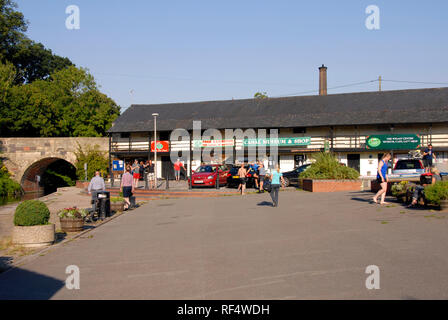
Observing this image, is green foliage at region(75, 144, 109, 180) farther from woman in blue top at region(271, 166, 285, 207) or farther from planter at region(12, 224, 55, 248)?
planter at region(12, 224, 55, 248)

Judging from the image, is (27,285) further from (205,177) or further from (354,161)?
(354,161)

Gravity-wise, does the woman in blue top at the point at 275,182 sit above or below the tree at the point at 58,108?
below

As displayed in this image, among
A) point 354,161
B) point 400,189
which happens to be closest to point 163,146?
point 354,161

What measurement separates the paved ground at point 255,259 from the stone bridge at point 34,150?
1280 inches

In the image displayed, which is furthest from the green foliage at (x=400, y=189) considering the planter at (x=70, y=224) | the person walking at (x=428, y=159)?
the planter at (x=70, y=224)

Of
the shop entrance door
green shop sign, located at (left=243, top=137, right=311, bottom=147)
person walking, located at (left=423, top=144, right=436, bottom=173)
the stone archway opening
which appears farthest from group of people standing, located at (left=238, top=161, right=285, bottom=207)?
the stone archway opening

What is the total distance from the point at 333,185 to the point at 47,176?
40847 mm

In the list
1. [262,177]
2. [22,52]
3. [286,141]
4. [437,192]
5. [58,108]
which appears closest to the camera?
[437,192]

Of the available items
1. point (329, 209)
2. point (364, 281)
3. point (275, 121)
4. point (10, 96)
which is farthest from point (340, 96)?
point (364, 281)

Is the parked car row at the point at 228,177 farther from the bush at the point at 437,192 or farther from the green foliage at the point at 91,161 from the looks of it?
the green foliage at the point at 91,161

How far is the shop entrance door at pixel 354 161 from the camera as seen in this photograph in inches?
1619

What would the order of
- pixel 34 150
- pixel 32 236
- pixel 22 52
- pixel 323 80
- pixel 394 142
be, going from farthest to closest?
pixel 22 52 → pixel 323 80 → pixel 34 150 → pixel 394 142 → pixel 32 236

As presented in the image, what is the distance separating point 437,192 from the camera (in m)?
13.8

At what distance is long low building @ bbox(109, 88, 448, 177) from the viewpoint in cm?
3950
